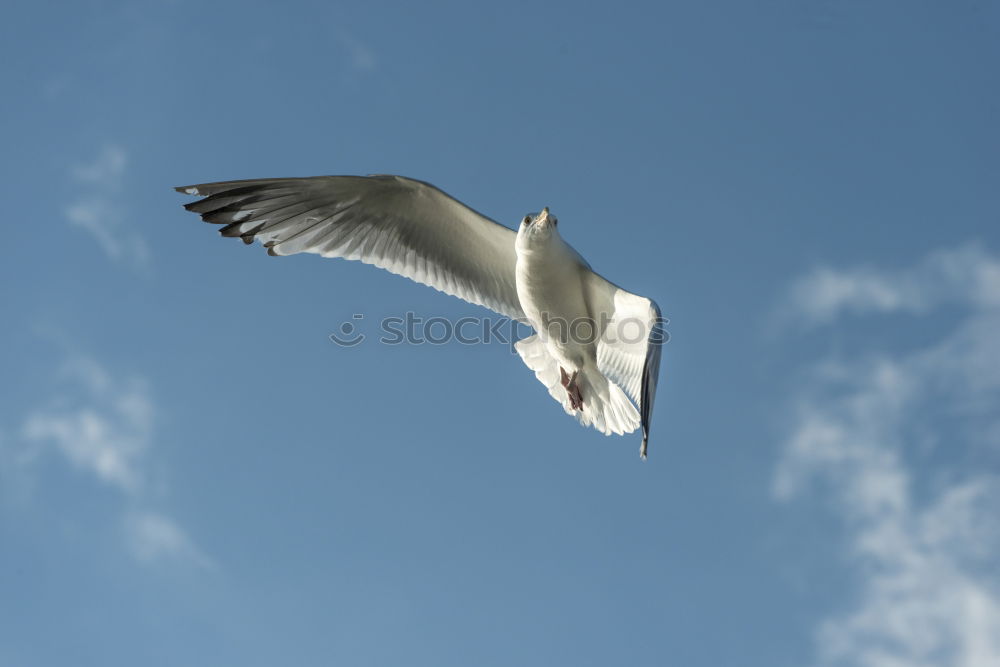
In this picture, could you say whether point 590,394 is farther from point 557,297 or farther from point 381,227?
point 381,227

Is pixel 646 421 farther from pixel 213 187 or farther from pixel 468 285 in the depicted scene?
pixel 213 187

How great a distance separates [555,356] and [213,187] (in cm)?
261

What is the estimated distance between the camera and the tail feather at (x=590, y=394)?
639 centimetres

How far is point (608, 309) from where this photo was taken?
6.08m

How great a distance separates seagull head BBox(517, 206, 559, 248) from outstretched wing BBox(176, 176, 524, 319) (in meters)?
0.31

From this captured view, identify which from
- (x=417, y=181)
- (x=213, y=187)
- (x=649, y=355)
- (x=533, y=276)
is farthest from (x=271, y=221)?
(x=649, y=355)

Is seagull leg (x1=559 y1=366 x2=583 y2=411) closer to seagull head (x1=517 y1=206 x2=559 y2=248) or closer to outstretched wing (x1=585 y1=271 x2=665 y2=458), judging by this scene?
outstretched wing (x1=585 y1=271 x2=665 y2=458)

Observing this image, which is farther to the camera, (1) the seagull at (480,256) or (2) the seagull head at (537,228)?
(1) the seagull at (480,256)

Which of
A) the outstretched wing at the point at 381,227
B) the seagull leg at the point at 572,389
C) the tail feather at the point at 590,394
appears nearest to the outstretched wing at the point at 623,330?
the tail feather at the point at 590,394

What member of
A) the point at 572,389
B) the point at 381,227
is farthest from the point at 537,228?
the point at 572,389

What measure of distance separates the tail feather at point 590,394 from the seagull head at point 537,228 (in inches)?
45.0

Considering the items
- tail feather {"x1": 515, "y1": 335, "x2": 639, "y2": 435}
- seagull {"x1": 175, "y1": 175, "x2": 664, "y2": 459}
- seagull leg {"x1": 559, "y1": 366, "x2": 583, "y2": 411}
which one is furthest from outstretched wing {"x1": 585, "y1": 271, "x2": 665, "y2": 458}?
seagull leg {"x1": 559, "y1": 366, "x2": 583, "y2": 411}

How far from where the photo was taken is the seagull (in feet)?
19.5

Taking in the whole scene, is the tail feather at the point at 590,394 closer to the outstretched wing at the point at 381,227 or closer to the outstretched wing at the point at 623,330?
the outstretched wing at the point at 623,330
